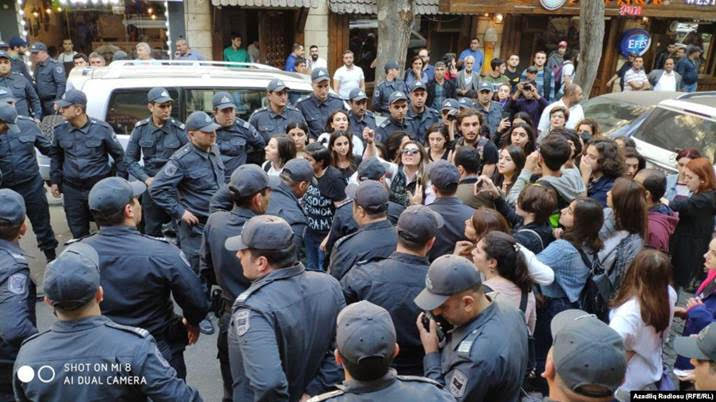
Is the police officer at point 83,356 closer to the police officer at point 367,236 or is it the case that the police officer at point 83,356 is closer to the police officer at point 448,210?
the police officer at point 367,236

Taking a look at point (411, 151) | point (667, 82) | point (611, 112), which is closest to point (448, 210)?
point (411, 151)

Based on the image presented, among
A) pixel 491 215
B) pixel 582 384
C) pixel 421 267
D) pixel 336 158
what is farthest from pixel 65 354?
pixel 336 158

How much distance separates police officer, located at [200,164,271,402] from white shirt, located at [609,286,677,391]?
211cm

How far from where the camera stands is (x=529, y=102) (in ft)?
27.6

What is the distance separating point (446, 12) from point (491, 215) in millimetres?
10749

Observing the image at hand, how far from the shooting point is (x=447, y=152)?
19.9 feet

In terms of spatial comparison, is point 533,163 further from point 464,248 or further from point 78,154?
point 78,154

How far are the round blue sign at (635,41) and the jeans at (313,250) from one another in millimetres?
12341

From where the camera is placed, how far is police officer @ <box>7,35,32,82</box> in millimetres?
9878

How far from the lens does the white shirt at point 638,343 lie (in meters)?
3.06

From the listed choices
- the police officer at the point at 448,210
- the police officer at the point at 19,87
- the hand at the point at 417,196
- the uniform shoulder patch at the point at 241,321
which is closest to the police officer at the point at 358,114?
the hand at the point at 417,196

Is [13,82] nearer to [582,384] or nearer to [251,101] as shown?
[251,101]

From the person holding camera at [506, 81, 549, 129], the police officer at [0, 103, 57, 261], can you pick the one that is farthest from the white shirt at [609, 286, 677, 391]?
the person holding camera at [506, 81, 549, 129]

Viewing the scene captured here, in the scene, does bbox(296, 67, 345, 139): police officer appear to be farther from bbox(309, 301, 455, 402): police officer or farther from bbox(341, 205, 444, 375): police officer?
bbox(309, 301, 455, 402): police officer
